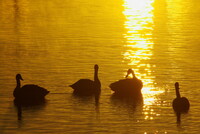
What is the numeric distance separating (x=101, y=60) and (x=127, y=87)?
5.84 meters

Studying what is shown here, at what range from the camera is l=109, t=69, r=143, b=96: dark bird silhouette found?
2836 centimetres

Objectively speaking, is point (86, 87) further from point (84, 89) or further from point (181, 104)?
point (181, 104)

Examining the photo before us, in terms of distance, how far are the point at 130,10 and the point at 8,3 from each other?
1112cm

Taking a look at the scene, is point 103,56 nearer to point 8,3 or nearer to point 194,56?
point 194,56

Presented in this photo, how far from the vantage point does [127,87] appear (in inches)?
1126

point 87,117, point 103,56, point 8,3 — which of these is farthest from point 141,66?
point 8,3

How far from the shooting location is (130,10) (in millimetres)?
55188

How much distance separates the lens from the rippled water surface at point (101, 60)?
2430 centimetres

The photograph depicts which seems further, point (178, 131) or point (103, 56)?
point (103, 56)

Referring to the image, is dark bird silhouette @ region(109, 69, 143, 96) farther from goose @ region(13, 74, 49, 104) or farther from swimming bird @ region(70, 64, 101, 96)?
goose @ region(13, 74, 49, 104)

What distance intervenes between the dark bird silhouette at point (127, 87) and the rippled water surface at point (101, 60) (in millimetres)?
309

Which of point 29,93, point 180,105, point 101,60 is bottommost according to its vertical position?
point 180,105

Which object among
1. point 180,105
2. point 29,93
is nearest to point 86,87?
point 29,93

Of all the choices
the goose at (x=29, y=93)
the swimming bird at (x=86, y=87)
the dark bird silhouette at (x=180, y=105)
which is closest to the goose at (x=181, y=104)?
the dark bird silhouette at (x=180, y=105)
